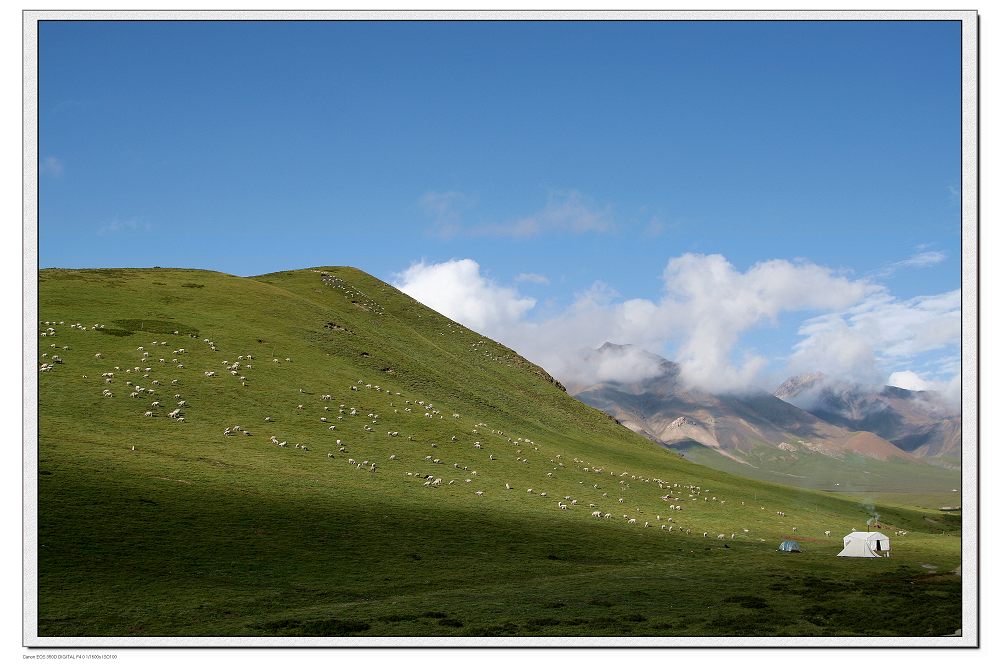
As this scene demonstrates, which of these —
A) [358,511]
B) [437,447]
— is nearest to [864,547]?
[358,511]

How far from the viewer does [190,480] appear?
161 feet

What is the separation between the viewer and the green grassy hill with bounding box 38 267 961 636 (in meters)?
30.5

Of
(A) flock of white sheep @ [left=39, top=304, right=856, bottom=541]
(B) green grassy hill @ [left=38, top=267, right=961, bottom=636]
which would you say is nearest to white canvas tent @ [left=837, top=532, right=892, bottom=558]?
(B) green grassy hill @ [left=38, top=267, right=961, bottom=636]

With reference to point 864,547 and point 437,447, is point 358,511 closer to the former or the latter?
point 437,447

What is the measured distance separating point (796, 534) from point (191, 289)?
8884 cm

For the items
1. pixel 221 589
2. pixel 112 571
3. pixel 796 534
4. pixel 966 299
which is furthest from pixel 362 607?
pixel 796 534

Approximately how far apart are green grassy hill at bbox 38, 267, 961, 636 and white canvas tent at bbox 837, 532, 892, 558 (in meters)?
2.10

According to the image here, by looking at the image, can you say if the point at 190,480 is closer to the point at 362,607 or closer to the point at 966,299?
the point at 362,607

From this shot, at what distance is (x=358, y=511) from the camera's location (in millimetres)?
49250

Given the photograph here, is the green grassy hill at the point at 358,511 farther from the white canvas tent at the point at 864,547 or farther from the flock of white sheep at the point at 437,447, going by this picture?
the white canvas tent at the point at 864,547

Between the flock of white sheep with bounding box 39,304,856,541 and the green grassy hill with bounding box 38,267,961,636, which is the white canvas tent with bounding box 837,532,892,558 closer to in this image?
the green grassy hill with bounding box 38,267,961,636

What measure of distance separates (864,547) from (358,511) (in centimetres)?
3553

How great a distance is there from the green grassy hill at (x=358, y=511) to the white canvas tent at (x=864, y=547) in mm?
2095

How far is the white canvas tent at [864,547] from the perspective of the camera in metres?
49.1
